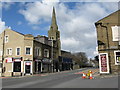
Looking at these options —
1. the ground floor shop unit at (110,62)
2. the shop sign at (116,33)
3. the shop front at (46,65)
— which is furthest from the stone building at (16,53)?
the shop sign at (116,33)

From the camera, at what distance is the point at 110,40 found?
22.3 metres

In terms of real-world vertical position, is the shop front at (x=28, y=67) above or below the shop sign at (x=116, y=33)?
below

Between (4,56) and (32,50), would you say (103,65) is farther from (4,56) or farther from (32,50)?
(4,56)

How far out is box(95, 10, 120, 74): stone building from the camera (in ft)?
71.2

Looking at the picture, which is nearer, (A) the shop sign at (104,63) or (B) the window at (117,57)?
(B) the window at (117,57)

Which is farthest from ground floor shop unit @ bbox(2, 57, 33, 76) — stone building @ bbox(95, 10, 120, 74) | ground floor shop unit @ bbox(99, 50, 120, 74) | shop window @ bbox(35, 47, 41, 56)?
ground floor shop unit @ bbox(99, 50, 120, 74)

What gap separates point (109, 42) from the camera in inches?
878

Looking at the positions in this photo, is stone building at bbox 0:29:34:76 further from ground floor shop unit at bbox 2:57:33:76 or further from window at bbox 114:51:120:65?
window at bbox 114:51:120:65

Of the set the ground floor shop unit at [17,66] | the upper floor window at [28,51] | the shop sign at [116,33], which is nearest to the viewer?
the shop sign at [116,33]

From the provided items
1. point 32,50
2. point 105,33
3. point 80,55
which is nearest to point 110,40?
point 105,33

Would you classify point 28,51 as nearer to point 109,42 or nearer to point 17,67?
point 17,67

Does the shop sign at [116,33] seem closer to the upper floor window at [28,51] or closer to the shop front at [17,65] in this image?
the upper floor window at [28,51]

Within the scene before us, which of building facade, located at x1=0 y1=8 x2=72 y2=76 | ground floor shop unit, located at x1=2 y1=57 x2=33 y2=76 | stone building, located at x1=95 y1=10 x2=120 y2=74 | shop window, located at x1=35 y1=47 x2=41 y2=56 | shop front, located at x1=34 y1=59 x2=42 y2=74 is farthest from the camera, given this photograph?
shop window, located at x1=35 y1=47 x2=41 y2=56

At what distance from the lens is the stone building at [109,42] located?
21.7 meters
